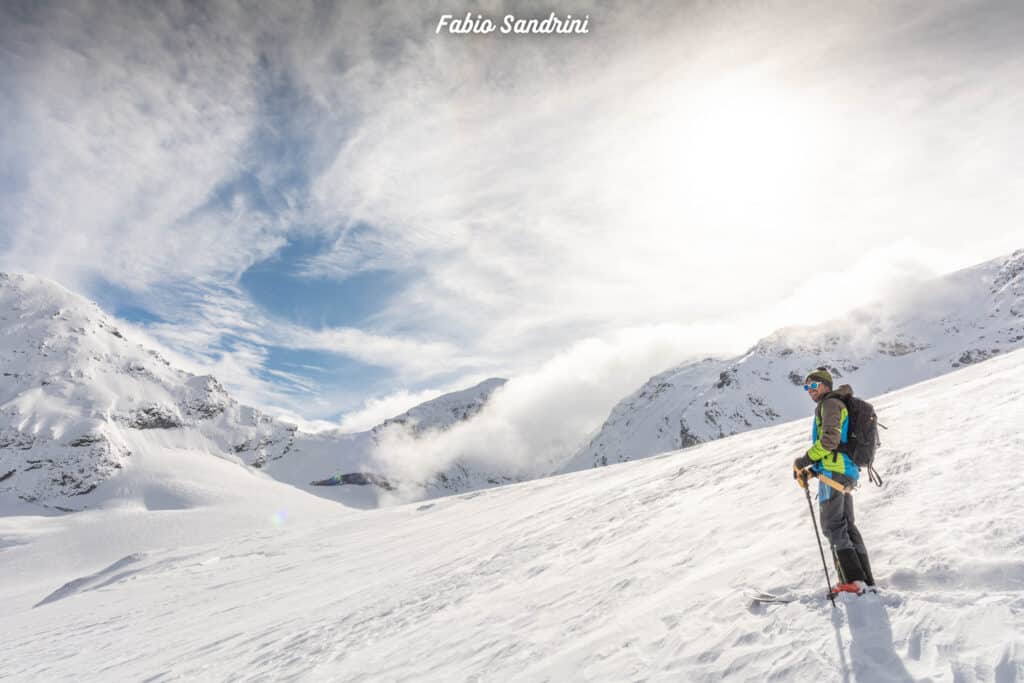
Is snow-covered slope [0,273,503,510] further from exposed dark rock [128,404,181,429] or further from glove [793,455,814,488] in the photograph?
glove [793,455,814,488]

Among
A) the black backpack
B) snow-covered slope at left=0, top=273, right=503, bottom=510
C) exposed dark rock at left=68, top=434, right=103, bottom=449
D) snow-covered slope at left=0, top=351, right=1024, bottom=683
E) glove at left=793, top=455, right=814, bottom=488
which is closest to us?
snow-covered slope at left=0, top=351, right=1024, bottom=683

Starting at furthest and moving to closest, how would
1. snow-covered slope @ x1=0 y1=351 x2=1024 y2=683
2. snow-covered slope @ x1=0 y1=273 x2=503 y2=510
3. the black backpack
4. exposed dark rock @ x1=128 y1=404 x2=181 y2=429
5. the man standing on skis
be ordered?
exposed dark rock @ x1=128 y1=404 x2=181 y2=429, snow-covered slope @ x1=0 y1=273 x2=503 y2=510, the black backpack, the man standing on skis, snow-covered slope @ x1=0 y1=351 x2=1024 y2=683

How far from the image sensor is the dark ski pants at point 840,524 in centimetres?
553

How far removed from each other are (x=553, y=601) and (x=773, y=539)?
11.7 ft

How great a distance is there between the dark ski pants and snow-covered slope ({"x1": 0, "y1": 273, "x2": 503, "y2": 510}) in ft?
457

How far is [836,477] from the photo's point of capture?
5.92 m

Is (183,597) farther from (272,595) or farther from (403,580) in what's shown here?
(403,580)

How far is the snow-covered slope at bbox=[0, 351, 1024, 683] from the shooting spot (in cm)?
479

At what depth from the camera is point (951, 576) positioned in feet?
16.7

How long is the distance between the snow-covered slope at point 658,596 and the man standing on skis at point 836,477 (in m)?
0.33

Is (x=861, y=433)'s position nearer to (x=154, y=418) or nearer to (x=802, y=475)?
(x=802, y=475)

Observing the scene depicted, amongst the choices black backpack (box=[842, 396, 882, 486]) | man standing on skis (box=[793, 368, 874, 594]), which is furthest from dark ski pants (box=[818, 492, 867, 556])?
black backpack (box=[842, 396, 882, 486])

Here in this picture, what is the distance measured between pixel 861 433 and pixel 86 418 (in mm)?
202584

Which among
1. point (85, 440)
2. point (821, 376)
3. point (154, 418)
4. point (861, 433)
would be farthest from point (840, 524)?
point (154, 418)
